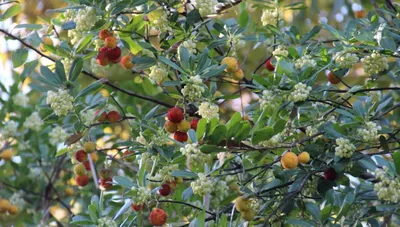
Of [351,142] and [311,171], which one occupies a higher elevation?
[351,142]

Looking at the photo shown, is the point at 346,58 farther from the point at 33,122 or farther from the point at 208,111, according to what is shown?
the point at 33,122

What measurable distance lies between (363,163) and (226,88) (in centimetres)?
175

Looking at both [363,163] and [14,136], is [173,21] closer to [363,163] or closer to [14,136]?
[363,163]

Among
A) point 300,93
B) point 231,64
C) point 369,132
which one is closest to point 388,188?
point 369,132

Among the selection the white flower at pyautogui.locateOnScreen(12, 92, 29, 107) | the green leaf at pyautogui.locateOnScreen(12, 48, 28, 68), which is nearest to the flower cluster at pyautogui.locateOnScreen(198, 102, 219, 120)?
the green leaf at pyautogui.locateOnScreen(12, 48, 28, 68)

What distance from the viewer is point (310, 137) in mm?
1954

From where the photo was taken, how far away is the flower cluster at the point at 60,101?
1.88m

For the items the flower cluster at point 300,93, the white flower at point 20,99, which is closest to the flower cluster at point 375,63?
the flower cluster at point 300,93

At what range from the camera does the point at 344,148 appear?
1.81m

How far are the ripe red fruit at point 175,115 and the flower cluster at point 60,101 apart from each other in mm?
267

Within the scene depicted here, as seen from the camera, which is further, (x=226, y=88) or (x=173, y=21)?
(x=226, y=88)

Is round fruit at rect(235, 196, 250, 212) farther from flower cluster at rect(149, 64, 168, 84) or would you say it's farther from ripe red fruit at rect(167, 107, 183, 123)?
flower cluster at rect(149, 64, 168, 84)

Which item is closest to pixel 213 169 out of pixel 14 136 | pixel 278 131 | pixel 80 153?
→ pixel 278 131

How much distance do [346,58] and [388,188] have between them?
383mm
